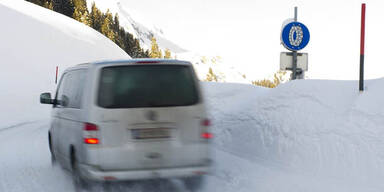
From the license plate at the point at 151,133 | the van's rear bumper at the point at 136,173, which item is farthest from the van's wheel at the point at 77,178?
the license plate at the point at 151,133

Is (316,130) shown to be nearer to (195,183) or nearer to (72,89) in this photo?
(195,183)

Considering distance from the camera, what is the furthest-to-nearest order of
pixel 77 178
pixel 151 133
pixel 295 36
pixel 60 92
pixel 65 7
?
pixel 65 7 < pixel 295 36 < pixel 60 92 < pixel 77 178 < pixel 151 133

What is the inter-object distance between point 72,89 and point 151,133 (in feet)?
5.93

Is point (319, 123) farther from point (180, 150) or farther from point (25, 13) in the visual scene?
point (25, 13)

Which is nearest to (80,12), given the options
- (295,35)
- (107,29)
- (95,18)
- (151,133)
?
(95,18)

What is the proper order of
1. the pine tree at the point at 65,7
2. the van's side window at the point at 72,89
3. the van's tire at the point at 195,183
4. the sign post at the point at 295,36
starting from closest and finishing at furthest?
the van's side window at the point at 72,89 < the van's tire at the point at 195,183 < the sign post at the point at 295,36 < the pine tree at the point at 65,7

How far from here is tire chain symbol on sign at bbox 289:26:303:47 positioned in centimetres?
1077

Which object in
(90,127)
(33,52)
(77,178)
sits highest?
(33,52)

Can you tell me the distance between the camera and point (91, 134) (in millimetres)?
5715

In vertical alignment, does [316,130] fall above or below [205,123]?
below

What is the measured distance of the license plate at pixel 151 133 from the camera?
579 centimetres

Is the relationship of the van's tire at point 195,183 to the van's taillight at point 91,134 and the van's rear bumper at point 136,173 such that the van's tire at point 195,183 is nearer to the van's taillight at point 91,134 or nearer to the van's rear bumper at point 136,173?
the van's rear bumper at point 136,173

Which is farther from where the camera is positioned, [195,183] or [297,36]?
[297,36]

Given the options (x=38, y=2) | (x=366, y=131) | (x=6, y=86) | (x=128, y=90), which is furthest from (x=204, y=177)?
(x=38, y=2)
